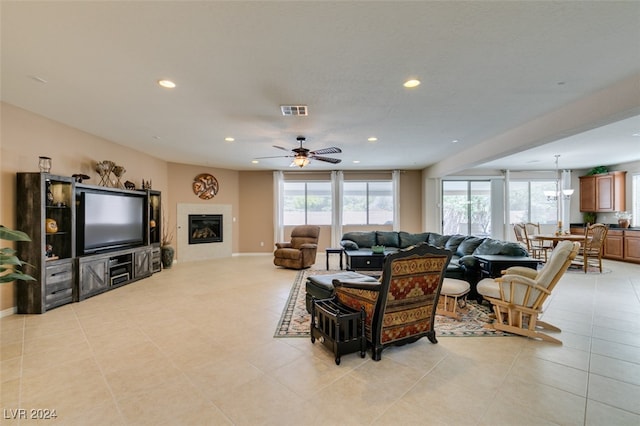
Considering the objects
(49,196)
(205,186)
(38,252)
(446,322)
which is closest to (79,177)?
(49,196)

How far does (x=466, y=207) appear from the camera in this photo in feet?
29.3

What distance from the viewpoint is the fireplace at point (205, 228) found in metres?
7.74

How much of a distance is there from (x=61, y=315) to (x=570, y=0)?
6.00 m

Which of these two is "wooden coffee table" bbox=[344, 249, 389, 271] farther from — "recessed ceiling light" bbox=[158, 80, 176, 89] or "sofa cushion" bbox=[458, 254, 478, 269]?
"recessed ceiling light" bbox=[158, 80, 176, 89]

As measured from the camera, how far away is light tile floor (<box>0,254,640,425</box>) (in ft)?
5.94

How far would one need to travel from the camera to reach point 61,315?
140 inches

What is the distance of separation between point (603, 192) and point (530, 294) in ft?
25.9

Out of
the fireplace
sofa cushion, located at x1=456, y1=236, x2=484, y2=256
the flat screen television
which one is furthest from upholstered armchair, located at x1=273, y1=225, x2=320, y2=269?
sofa cushion, located at x1=456, y1=236, x2=484, y2=256

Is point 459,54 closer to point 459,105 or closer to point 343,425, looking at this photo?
point 459,105

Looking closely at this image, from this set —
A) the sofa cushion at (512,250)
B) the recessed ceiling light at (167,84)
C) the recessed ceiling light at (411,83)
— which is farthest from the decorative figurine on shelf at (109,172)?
the sofa cushion at (512,250)

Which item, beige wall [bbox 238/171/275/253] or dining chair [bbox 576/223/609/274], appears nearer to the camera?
dining chair [bbox 576/223/609/274]

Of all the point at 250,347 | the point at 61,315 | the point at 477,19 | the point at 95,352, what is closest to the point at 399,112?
the point at 477,19

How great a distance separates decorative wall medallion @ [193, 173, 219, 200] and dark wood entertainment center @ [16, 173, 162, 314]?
246 cm
